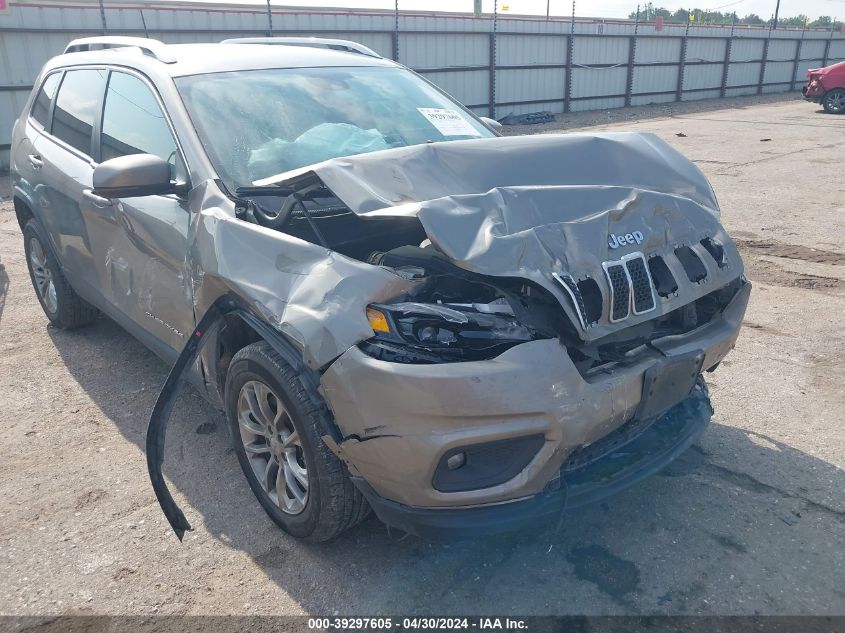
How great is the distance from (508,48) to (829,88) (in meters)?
8.82

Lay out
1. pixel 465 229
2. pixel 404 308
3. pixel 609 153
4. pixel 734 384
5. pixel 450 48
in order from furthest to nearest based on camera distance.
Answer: pixel 450 48, pixel 734 384, pixel 609 153, pixel 465 229, pixel 404 308

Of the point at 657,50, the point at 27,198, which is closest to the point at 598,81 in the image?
the point at 657,50

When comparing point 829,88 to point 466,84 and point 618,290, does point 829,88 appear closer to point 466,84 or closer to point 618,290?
point 466,84

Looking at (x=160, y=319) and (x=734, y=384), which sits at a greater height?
(x=160, y=319)

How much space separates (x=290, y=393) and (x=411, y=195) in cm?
87

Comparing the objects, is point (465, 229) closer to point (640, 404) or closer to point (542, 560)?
point (640, 404)

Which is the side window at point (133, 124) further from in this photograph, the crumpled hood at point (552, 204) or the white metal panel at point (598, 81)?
the white metal panel at point (598, 81)

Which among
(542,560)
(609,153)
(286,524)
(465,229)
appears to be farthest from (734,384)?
(286,524)

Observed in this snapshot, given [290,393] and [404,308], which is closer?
[404,308]

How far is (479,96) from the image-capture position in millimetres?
19531

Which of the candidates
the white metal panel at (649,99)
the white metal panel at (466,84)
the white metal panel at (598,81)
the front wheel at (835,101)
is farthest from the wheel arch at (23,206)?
the white metal panel at (649,99)

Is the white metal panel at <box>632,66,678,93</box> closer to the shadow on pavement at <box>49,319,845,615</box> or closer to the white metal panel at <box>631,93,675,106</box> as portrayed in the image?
the white metal panel at <box>631,93,675,106</box>

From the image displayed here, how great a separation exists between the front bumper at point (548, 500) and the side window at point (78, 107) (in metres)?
2.93

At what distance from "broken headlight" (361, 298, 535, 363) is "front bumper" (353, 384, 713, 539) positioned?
1.61 feet
